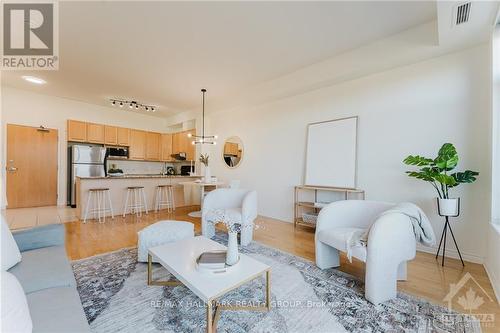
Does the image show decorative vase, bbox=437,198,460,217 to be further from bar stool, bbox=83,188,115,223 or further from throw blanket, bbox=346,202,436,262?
bar stool, bbox=83,188,115,223

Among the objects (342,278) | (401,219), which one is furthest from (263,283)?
(401,219)

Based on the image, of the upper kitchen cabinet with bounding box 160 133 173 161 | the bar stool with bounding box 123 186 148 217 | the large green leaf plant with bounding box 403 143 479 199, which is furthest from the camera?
the upper kitchen cabinet with bounding box 160 133 173 161

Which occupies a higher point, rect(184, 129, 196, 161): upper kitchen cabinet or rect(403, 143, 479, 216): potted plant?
rect(184, 129, 196, 161): upper kitchen cabinet

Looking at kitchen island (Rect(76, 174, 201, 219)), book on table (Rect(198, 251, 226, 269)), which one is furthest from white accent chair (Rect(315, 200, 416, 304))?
kitchen island (Rect(76, 174, 201, 219))

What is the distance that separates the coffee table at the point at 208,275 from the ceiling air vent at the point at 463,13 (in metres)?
2.88

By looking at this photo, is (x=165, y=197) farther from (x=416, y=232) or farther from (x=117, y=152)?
(x=416, y=232)

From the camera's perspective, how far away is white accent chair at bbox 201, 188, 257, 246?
3127 millimetres

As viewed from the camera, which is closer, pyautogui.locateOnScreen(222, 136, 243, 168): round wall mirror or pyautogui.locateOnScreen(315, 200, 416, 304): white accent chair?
pyautogui.locateOnScreen(315, 200, 416, 304): white accent chair

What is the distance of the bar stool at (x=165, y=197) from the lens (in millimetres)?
5547

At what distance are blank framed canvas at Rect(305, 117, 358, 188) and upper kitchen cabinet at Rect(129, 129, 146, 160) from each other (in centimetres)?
544

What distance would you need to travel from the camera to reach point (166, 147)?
25.1 feet

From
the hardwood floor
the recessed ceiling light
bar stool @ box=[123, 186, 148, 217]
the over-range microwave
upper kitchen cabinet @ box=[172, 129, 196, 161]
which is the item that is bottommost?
the hardwood floor

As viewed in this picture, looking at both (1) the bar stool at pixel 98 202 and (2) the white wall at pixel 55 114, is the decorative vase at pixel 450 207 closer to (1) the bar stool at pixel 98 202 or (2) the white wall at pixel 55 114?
(1) the bar stool at pixel 98 202

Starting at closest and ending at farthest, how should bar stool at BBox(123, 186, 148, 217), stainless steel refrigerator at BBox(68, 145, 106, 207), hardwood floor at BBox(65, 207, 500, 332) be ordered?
hardwood floor at BBox(65, 207, 500, 332), bar stool at BBox(123, 186, 148, 217), stainless steel refrigerator at BBox(68, 145, 106, 207)
